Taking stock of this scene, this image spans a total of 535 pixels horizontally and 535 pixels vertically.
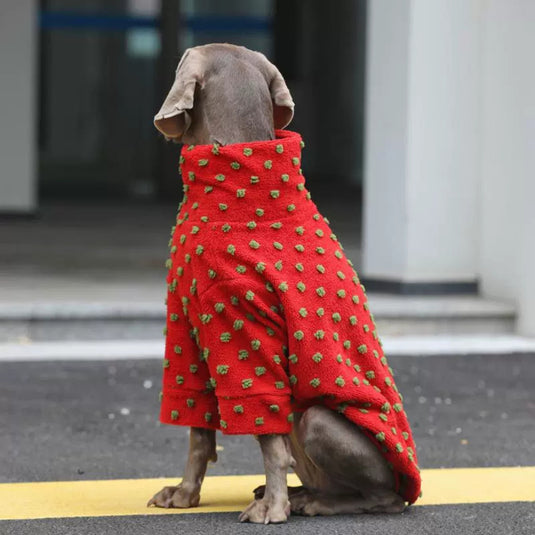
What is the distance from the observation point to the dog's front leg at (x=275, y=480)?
404 cm

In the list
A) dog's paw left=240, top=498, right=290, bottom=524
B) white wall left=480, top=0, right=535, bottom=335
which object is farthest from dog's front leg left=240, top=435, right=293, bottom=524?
white wall left=480, top=0, right=535, bottom=335

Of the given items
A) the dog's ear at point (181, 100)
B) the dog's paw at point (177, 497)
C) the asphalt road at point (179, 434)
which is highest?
the dog's ear at point (181, 100)

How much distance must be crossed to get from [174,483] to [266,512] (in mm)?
890

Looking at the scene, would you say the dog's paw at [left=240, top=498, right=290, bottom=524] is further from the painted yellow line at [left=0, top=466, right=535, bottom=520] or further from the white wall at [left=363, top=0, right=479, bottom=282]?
the white wall at [left=363, top=0, right=479, bottom=282]

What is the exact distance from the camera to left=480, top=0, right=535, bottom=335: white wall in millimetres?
8367

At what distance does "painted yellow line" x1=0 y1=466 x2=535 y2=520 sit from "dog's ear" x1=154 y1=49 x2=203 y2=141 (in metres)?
1.23

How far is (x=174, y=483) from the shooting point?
194 inches

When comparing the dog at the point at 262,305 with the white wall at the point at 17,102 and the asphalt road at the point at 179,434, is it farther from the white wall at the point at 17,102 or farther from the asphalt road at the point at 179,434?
the white wall at the point at 17,102

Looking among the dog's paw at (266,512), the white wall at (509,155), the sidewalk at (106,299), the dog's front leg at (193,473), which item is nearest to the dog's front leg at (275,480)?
the dog's paw at (266,512)

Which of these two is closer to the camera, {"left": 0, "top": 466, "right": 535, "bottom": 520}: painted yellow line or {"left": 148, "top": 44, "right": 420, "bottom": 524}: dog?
{"left": 148, "top": 44, "right": 420, "bottom": 524}: dog

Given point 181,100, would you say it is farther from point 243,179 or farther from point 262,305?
point 262,305

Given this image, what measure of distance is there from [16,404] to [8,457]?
105 centimetres

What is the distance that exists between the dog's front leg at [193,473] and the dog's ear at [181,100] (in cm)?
93

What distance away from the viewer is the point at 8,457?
5.34m
